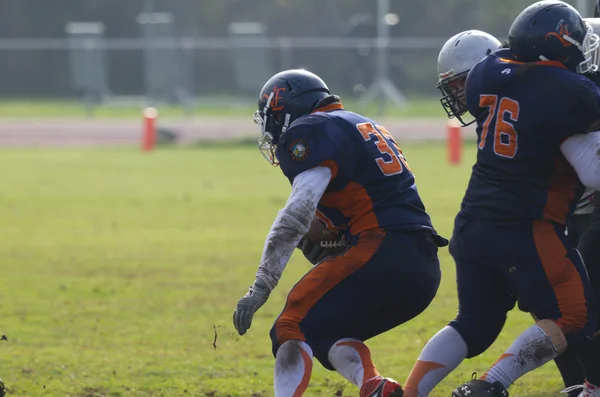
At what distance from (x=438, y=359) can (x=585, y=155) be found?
1.02m

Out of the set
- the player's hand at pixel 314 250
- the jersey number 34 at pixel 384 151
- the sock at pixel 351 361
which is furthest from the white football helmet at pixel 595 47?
the sock at pixel 351 361

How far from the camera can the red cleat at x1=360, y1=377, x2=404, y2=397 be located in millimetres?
4066

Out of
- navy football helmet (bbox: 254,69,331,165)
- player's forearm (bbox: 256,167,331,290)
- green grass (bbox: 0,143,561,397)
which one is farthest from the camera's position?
green grass (bbox: 0,143,561,397)

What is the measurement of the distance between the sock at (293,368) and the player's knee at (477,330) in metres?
0.64

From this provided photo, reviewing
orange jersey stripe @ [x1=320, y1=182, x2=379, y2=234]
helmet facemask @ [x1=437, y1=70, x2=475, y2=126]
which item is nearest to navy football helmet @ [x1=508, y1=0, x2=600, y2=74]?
helmet facemask @ [x1=437, y1=70, x2=475, y2=126]

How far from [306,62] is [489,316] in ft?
84.0

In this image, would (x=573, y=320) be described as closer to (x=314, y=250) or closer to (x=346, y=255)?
(x=346, y=255)

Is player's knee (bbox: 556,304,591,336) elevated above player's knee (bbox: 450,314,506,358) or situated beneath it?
elevated above

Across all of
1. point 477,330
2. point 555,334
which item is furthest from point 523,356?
point 477,330

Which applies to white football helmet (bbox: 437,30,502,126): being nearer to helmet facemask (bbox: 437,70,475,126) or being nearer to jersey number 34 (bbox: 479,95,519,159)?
helmet facemask (bbox: 437,70,475,126)

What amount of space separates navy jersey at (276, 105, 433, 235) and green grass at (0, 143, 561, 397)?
4.28 feet

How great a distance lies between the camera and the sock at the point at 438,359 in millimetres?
4273

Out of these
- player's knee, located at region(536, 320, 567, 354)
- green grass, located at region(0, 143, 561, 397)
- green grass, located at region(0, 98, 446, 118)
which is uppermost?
player's knee, located at region(536, 320, 567, 354)

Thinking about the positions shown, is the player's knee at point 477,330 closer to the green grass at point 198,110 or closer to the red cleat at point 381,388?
the red cleat at point 381,388
